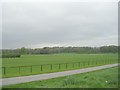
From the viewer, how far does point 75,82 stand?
14.3 metres

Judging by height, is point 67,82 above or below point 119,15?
below

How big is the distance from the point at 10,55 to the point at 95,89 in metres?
87.6

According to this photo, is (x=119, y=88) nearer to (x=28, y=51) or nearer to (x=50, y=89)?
(x=50, y=89)

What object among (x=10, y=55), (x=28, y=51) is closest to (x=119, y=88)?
(x=10, y=55)

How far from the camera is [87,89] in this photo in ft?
39.4

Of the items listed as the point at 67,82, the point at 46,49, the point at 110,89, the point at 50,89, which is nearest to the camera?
the point at 50,89

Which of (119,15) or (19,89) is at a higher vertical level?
(119,15)

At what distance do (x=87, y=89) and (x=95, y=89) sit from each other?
520 millimetres

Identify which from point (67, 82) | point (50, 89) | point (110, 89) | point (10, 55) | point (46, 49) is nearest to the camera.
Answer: point (50, 89)

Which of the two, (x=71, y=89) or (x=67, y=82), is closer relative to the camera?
(x=71, y=89)

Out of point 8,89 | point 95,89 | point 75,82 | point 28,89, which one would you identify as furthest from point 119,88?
point 8,89

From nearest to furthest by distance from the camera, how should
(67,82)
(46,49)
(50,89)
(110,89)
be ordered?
(50,89) < (110,89) < (67,82) < (46,49)

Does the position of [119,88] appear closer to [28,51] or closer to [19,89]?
[19,89]

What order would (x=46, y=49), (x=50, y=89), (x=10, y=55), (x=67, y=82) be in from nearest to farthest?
(x=50, y=89), (x=67, y=82), (x=10, y=55), (x=46, y=49)
